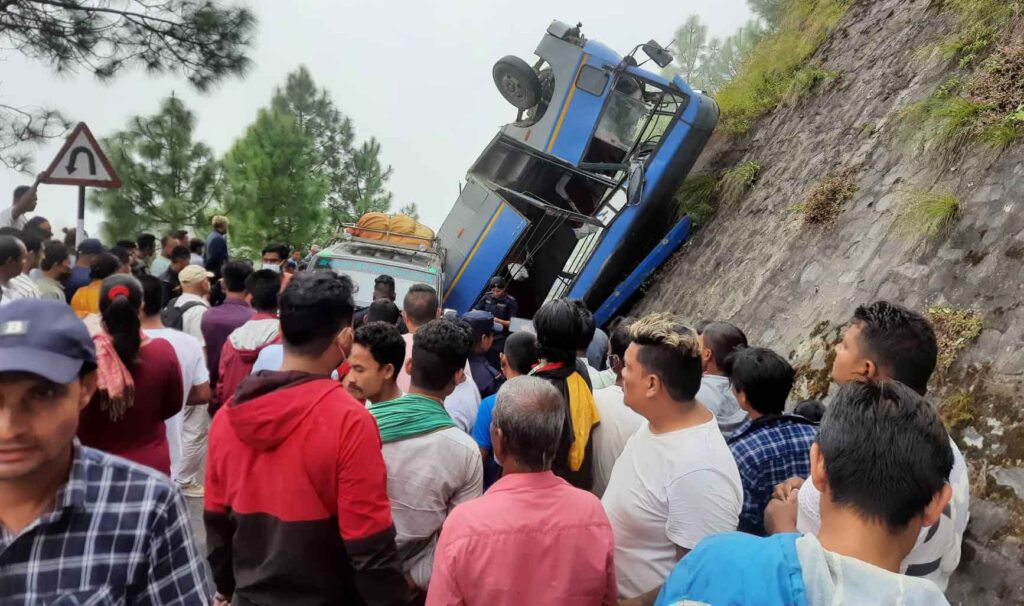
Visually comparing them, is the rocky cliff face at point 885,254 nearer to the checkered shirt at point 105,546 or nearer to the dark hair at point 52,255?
the checkered shirt at point 105,546

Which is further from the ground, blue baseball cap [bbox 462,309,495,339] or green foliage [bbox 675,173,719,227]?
green foliage [bbox 675,173,719,227]

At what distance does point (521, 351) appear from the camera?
3379 millimetres

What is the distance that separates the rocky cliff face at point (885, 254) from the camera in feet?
11.4

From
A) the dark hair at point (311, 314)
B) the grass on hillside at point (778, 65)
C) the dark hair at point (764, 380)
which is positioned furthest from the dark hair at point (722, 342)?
the grass on hillside at point (778, 65)

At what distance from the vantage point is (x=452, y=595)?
191 cm

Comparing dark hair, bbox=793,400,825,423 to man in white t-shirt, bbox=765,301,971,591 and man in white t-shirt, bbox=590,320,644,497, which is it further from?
man in white t-shirt, bbox=590,320,644,497

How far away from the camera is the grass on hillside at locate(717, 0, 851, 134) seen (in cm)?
962

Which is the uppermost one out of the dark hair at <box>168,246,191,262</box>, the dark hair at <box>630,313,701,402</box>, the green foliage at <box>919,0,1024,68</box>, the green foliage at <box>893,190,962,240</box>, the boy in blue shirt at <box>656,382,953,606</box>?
the green foliage at <box>919,0,1024,68</box>

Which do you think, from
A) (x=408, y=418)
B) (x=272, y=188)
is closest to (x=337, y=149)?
(x=272, y=188)

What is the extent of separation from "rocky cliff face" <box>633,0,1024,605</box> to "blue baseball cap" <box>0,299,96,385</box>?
350 cm

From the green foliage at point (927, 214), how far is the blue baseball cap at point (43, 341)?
5.34m

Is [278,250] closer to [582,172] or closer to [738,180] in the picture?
[582,172]

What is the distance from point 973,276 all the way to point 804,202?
108 inches

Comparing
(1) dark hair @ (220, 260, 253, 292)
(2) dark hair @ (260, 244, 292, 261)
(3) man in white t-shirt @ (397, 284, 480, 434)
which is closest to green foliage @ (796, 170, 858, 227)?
(3) man in white t-shirt @ (397, 284, 480, 434)
